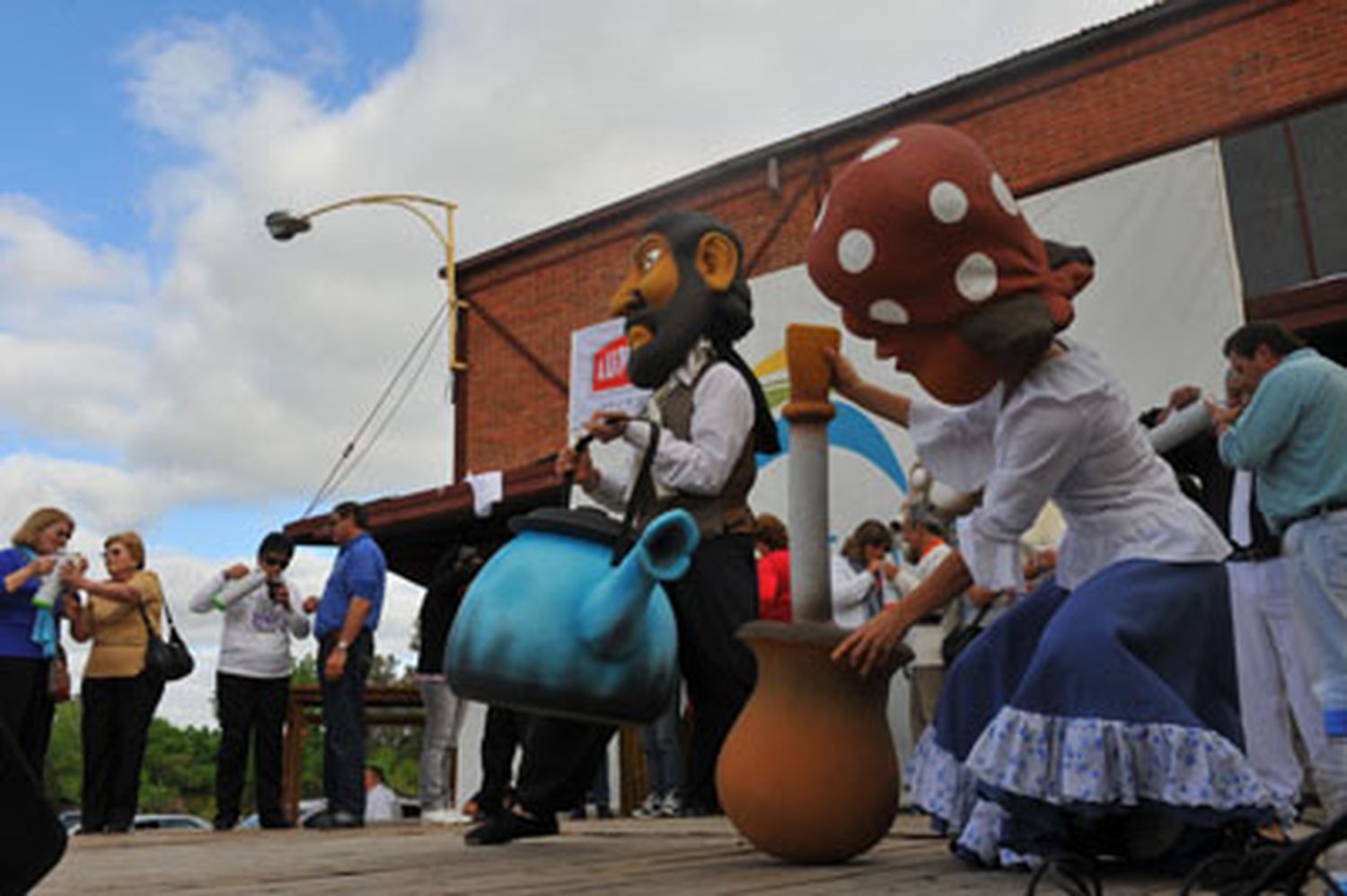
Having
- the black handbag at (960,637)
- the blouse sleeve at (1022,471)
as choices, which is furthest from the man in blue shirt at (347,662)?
the blouse sleeve at (1022,471)

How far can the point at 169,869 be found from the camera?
2746 millimetres

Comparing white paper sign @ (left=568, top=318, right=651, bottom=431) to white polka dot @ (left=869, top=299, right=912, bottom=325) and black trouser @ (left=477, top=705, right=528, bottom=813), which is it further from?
white polka dot @ (left=869, top=299, right=912, bottom=325)

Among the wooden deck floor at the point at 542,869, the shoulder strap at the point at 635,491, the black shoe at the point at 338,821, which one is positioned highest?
the shoulder strap at the point at 635,491

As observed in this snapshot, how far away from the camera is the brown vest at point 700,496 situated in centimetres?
302

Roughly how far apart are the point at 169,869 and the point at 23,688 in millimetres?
2648

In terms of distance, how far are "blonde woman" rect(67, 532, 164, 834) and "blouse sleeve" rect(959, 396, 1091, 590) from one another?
15.0ft

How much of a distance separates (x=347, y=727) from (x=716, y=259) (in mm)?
3369

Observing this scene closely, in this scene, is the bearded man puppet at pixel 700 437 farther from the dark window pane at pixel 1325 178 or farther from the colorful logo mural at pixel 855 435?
the dark window pane at pixel 1325 178

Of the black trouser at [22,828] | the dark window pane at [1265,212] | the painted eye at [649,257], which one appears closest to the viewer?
the black trouser at [22,828]

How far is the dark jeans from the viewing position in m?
5.52

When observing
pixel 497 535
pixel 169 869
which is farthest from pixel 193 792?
pixel 169 869

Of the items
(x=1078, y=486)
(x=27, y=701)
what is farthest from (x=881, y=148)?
(x=27, y=701)

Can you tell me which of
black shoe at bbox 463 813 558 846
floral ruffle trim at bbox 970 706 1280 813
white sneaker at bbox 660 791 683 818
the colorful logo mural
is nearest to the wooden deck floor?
black shoe at bbox 463 813 558 846

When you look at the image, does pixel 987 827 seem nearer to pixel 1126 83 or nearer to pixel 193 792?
pixel 1126 83
